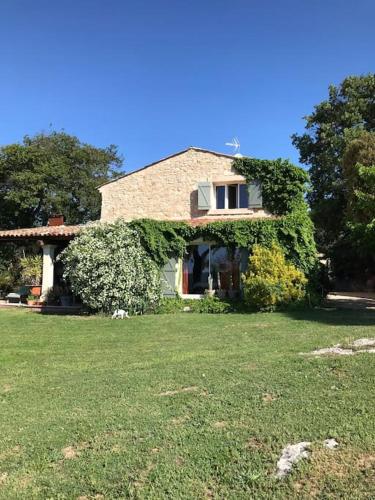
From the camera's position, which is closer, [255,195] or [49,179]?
[255,195]

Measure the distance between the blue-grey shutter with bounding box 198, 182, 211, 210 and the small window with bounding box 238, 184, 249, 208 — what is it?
1.30 metres

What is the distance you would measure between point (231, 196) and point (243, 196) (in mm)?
566

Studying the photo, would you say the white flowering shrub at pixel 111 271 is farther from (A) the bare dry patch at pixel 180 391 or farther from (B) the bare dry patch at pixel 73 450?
(B) the bare dry patch at pixel 73 450

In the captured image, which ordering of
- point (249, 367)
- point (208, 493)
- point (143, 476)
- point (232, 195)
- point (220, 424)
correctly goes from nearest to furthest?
point (208, 493), point (143, 476), point (220, 424), point (249, 367), point (232, 195)

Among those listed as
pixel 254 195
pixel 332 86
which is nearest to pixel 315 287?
pixel 254 195

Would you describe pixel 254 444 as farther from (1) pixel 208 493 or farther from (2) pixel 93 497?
(2) pixel 93 497

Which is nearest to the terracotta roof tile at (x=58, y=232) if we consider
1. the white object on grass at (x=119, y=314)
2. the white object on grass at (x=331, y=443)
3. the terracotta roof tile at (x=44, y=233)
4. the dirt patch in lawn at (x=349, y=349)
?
the terracotta roof tile at (x=44, y=233)

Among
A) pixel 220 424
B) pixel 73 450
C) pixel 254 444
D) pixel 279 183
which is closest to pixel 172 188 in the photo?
pixel 279 183

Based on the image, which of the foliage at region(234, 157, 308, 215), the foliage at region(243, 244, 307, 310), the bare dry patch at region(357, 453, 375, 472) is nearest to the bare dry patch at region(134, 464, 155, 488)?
the bare dry patch at region(357, 453, 375, 472)

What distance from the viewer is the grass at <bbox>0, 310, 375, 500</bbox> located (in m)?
3.65

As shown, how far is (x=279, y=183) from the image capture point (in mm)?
17938

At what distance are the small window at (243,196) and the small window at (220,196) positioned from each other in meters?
0.76

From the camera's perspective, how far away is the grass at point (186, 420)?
3646 mm

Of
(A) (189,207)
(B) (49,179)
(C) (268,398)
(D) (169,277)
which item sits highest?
(B) (49,179)
